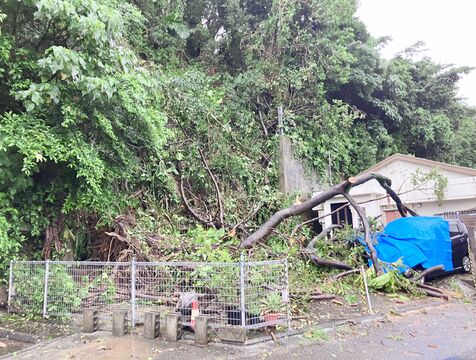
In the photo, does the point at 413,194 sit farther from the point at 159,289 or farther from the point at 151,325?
the point at 151,325

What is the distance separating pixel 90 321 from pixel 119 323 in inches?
20.8

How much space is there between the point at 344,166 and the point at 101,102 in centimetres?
1108

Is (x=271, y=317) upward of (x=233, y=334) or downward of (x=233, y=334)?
upward

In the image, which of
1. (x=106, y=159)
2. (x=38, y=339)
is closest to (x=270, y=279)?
(x=38, y=339)

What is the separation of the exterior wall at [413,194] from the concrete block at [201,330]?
29.1 feet

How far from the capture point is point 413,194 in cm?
1327

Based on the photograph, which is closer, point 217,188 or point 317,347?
point 317,347

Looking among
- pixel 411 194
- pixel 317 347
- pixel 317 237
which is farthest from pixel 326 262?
pixel 411 194

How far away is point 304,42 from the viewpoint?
13750 millimetres

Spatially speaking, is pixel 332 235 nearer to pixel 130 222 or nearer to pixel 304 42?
pixel 130 222

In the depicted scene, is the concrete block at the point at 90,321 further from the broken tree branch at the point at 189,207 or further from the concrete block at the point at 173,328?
the broken tree branch at the point at 189,207

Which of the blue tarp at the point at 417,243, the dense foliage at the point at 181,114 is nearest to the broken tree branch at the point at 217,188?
the dense foliage at the point at 181,114

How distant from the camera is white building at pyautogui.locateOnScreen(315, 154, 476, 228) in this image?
40.5 feet

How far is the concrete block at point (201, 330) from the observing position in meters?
4.69
